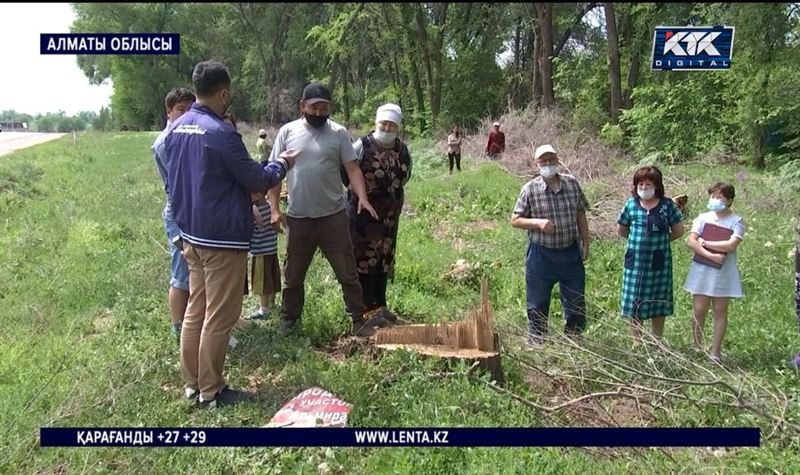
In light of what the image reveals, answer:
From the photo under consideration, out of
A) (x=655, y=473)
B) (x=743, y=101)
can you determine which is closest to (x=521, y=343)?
(x=655, y=473)

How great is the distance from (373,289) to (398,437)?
171 cm

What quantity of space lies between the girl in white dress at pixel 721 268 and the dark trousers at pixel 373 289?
2.23m

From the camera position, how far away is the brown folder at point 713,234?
3879 millimetres

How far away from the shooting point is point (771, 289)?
5.20m

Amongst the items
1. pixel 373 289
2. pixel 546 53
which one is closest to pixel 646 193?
pixel 373 289


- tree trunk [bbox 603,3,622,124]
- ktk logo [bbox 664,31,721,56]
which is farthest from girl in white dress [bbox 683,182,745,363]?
tree trunk [bbox 603,3,622,124]

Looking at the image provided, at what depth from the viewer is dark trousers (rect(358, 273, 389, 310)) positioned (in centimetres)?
453

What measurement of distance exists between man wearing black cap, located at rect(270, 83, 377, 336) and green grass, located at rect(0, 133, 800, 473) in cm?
39

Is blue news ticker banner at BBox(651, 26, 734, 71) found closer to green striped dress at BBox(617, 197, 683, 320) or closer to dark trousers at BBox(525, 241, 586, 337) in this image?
green striped dress at BBox(617, 197, 683, 320)

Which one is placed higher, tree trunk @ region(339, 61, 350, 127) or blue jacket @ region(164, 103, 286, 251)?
tree trunk @ region(339, 61, 350, 127)

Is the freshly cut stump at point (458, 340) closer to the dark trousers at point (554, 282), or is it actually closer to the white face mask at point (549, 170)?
the dark trousers at point (554, 282)

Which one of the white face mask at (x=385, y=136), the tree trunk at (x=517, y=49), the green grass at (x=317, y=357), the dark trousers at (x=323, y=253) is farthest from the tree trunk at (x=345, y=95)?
the dark trousers at (x=323, y=253)

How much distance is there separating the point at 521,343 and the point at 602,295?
A: 74.5 inches

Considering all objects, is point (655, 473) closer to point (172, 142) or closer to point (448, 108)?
point (172, 142)
